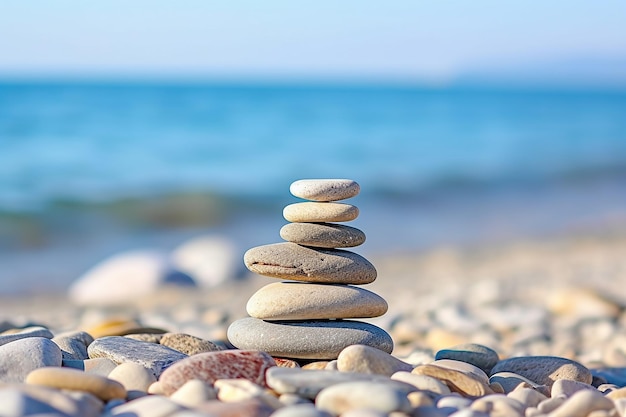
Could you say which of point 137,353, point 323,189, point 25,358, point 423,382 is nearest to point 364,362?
point 423,382

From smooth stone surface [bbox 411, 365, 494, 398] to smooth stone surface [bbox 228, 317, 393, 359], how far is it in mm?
420

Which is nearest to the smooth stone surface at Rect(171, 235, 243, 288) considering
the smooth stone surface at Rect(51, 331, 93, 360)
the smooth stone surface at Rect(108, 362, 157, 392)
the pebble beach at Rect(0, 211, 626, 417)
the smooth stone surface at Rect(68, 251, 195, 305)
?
the smooth stone surface at Rect(68, 251, 195, 305)

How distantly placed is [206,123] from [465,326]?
23072 mm

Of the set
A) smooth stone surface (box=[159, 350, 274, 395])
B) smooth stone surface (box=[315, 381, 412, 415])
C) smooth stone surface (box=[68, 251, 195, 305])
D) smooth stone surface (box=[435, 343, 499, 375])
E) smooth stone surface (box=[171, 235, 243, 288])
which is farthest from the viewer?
smooth stone surface (box=[171, 235, 243, 288])

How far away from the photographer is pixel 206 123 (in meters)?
28.2

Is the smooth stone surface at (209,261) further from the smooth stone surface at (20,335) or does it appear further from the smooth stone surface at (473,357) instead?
the smooth stone surface at (473,357)

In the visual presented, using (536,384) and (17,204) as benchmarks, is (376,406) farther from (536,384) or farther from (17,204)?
(17,204)

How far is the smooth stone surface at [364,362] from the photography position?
2.85 m

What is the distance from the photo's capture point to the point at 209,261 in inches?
373

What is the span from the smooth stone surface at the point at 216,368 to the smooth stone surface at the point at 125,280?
551 centimetres

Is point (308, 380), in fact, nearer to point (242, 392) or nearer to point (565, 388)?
point (242, 392)

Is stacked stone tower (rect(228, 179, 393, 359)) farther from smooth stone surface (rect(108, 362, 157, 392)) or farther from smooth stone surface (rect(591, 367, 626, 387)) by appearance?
smooth stone surface (rect(591, 367, 626, 387))

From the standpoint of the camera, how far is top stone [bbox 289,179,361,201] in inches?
133

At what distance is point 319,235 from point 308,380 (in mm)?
914
